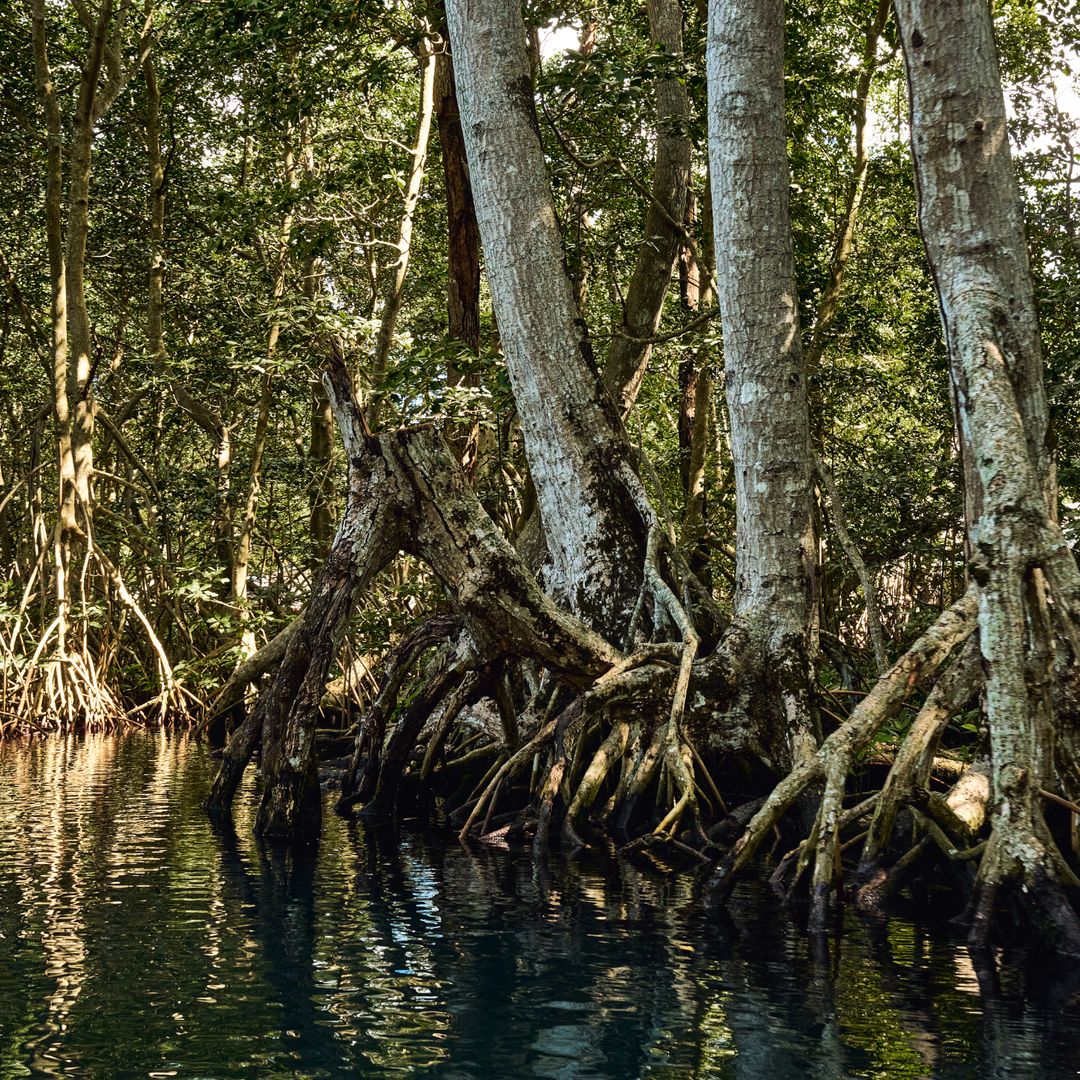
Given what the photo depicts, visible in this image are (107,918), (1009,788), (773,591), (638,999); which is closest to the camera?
(638,999)

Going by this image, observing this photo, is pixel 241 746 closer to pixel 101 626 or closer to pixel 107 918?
pixel 107 918

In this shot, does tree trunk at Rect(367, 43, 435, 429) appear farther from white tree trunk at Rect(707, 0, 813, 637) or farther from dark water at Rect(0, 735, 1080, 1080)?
dark water at Rect(0, 735, 1080, 1080)

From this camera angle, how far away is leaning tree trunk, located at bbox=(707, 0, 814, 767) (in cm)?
695

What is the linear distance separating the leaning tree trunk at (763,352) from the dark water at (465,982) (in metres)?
1.54

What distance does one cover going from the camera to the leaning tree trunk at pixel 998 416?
4621mm

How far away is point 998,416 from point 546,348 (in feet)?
10.8

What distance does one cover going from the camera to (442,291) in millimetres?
18047

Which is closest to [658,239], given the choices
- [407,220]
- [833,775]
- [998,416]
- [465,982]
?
[407,220]

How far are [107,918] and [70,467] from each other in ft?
31.8

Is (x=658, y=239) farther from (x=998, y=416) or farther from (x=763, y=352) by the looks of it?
(x=998, y=416)

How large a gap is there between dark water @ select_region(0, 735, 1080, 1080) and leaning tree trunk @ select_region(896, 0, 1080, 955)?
18.0 inches

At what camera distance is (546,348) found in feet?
25.0

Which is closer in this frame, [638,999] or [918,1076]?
[918,1076]

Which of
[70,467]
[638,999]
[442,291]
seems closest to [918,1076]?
[638,999]
